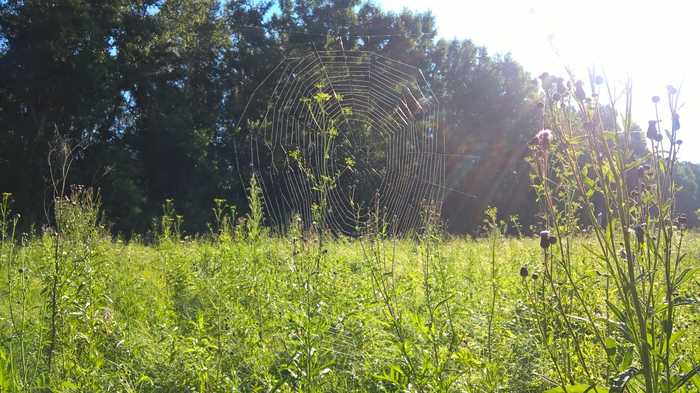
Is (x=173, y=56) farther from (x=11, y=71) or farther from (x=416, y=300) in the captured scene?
(x=416, y=300)

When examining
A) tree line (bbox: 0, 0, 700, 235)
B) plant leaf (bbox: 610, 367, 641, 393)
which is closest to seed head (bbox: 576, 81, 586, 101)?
plant leaf (bbox: 610, 367, 641, 393)

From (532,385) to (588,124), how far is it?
1.53m

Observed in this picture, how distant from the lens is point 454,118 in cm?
2739

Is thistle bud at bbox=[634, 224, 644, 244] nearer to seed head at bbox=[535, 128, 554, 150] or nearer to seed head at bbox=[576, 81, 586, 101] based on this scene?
seed head at bbox=[535, 128, 554, 150]

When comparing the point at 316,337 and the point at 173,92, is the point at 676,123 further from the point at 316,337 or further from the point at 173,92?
the point at 173,92

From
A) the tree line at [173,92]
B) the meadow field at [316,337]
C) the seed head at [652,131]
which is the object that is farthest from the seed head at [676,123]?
the tree line at [173,92]

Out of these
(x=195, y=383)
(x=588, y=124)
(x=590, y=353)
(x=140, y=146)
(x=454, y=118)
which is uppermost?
(x=454, y=118)

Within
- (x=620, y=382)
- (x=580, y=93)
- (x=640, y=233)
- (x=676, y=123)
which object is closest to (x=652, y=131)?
(x=676, y=123)

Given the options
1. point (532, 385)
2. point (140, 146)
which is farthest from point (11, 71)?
point (532, 385)

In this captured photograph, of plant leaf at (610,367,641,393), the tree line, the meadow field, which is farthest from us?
the tree line

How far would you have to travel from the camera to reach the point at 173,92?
Answer: 2297cm

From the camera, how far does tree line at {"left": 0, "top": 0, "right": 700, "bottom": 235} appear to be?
62.0ft

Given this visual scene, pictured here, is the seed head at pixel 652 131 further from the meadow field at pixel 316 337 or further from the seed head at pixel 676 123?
the meadow field at pixel 316 337

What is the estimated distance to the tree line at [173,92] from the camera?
18906mm
